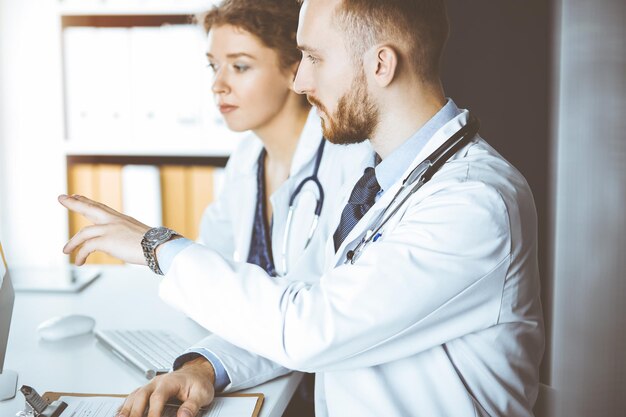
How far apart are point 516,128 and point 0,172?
7.41 feet

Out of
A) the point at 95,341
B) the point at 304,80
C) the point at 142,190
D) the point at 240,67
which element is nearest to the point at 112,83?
the point at 142,190

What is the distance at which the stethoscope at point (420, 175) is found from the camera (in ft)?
3.41

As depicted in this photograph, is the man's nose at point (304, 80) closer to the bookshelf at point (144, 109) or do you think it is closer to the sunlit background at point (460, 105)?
the sunlit background at point (460, 105)

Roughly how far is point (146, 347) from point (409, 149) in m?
0.61

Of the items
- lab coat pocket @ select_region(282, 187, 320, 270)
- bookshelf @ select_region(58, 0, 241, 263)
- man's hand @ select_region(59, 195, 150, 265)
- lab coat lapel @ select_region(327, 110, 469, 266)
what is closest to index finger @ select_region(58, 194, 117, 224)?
man's hand @ select_region(59, 195, 150, 265)

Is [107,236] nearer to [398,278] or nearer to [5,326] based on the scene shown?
[5,326]

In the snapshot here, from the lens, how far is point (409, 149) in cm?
117

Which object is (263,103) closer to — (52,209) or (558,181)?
(558,181)

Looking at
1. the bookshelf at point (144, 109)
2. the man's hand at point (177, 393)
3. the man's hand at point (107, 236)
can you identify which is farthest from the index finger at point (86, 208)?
the bookshelf at point (144, 109)

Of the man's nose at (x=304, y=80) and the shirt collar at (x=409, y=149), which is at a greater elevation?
the man's nose at (x=304, y=80)

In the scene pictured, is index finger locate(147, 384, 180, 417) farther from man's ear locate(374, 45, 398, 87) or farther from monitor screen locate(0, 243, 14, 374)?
man's ear locate(374, 45, 398, 87)

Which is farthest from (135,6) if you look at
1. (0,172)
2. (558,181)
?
(558,181)

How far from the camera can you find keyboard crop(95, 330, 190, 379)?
120cm

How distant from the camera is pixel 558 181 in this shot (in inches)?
62.8
